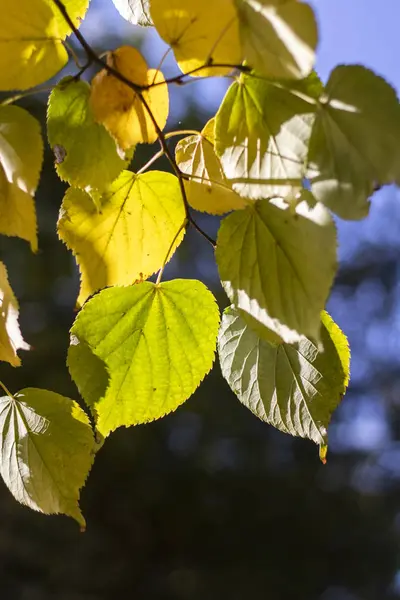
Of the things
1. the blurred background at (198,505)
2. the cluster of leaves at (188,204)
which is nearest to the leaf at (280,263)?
the cluster of leaves at (188,204)

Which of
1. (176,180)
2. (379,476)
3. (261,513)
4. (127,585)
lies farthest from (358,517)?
(176,180)

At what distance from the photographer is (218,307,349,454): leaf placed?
0.25 m

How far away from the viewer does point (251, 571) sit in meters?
2.68

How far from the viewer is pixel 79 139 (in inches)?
8.2

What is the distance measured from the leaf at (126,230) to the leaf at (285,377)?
4cm

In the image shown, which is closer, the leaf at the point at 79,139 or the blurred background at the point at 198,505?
the leaf at the point at 79,139

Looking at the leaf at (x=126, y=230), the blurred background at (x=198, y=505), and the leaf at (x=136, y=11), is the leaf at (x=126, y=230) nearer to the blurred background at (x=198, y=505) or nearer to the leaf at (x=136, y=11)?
the leaf at (x=136, y=11)

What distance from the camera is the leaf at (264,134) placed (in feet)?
0.62

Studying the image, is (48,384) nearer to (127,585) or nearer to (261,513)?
(127,585)

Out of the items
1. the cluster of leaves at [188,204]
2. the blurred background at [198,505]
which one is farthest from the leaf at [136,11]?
the blurred background at [198,505]

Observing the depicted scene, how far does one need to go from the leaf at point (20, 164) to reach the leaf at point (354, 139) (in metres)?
0.08

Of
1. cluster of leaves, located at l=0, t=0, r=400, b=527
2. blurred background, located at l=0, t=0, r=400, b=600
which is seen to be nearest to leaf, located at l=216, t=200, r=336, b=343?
cluster of leaves, located at l=0, t=0, r=400, b=527

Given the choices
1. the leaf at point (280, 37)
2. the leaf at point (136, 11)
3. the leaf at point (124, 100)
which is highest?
the leaf at point (136, 11)

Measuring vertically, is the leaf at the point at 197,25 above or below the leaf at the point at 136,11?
below
